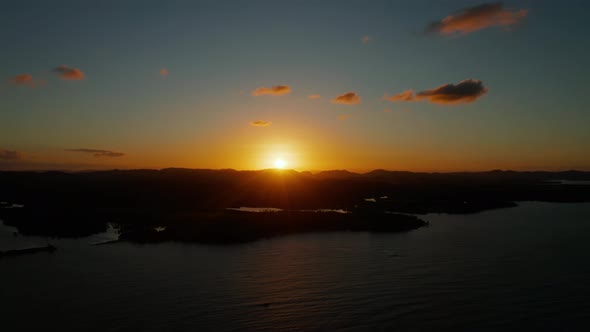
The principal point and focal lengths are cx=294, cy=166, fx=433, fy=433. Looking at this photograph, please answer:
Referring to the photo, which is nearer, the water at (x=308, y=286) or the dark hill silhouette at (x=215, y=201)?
the water at (x=308, y=286)

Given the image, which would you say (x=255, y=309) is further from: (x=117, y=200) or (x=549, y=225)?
(x=117, y=200)

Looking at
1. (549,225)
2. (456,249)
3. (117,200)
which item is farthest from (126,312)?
(117,200)

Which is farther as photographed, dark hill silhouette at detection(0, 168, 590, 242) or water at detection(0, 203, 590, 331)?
dark hill silhouette at detection(0, 168, 590, 242)

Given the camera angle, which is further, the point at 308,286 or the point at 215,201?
the point at 215,201

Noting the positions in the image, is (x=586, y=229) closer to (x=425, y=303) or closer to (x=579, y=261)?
(x=579, y=261)

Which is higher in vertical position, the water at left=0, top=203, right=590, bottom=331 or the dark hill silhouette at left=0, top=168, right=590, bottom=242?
the dark hill silhouette at left=0, top=168, right=590, bottom=242

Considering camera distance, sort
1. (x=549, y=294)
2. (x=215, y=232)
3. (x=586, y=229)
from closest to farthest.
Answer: (x=549, y=294) < (x=215, y=232) < (x=586, y=229)

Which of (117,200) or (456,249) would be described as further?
(117,200)

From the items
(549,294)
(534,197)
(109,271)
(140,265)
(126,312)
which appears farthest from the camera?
(534,197)
